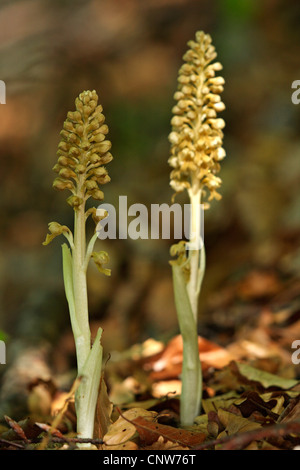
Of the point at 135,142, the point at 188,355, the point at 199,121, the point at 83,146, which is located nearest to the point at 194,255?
the point at 188,355

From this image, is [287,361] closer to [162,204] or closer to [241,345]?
[241,345]

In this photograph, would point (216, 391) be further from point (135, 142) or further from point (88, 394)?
point (135, 142)

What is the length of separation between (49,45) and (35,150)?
199 cm

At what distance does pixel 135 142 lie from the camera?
25.2ft

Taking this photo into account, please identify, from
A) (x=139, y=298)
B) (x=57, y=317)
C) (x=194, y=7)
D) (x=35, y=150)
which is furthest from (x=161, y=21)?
(x=57, y=317)

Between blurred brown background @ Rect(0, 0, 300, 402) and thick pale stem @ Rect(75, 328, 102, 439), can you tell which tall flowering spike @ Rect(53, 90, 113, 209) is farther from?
blurred brown background @ Rect(0, 0, 300, 402)

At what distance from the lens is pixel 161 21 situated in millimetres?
9281

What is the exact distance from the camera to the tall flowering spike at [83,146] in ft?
6.33

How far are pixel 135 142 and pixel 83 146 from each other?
19.1 feet

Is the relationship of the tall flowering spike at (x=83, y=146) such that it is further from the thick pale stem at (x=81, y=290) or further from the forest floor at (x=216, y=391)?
the forest floor at (x=216, y=391)

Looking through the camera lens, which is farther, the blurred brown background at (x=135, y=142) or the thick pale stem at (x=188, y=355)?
the blurred brown background at (x=135, y=142)

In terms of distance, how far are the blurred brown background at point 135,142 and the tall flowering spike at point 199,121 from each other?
173cm

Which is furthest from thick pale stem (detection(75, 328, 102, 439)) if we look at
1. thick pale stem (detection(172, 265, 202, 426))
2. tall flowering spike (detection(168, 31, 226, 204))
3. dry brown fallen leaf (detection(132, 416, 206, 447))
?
tall flowering spike (detection(168, 31, 226, 204))

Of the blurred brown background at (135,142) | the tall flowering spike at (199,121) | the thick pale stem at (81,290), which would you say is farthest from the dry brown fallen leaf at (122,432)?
the blurred brown background at (135,142)
